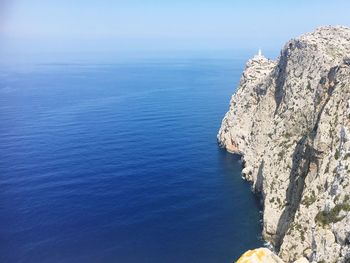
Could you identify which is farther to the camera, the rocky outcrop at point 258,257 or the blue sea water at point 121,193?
the blue sea water at point 121,193

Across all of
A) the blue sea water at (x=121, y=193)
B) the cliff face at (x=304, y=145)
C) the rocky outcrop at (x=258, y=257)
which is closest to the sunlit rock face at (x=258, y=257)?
the rocky outcrop at (x=258, y=257)

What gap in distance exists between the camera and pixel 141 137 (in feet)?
443

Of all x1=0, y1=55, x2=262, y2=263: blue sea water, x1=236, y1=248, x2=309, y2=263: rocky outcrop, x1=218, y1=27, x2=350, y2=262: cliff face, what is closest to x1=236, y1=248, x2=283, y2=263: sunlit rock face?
x1=236, y1=248, x2=309, y2=263: rocky outcrop

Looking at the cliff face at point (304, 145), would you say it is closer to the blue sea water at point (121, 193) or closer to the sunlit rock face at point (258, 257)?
the blue sea water at point (121, 193)

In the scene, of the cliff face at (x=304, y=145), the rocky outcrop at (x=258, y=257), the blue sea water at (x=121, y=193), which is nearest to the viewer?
the rocky outcrop at (x=258, y=257)

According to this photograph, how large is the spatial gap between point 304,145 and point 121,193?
4302 cm

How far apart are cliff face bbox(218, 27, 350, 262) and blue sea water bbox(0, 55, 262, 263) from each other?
7402 mm

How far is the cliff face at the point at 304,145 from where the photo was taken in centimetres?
5503

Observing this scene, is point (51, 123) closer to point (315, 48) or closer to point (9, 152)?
point (9, 152)

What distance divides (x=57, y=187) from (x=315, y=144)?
60.6 metres

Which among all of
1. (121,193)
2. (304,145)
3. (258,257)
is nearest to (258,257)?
(258,257)

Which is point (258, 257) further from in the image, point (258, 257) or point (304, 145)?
point (304, 145)

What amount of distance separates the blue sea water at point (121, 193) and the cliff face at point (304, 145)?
24.3 ft

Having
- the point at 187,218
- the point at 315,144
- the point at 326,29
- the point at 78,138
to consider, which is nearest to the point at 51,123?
the point at 78,138
